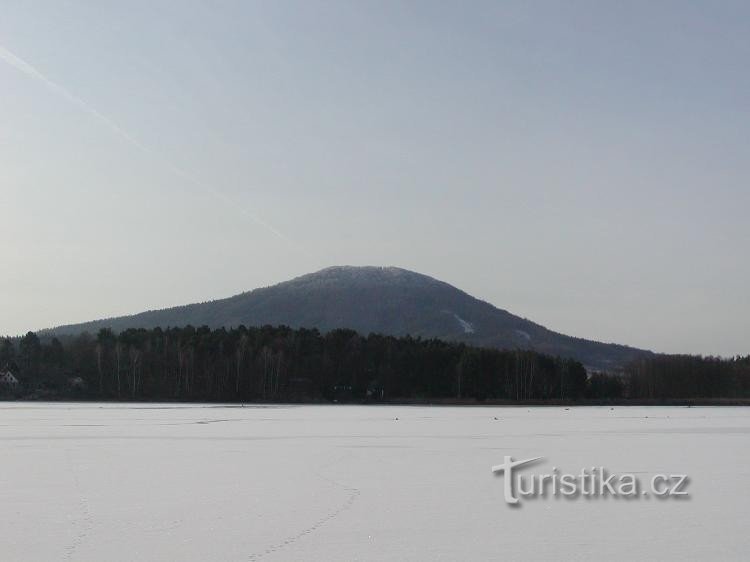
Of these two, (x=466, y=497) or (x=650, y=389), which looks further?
(x=650, y=389)

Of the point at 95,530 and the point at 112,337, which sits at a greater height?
the point at 112,337

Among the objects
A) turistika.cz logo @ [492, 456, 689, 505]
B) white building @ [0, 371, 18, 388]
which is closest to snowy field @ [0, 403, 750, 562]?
turistika.cz logo @ [492, 456, 689, 505]

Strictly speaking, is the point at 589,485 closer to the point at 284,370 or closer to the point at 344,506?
the point at 344,506

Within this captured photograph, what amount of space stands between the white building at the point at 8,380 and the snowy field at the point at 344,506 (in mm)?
91205

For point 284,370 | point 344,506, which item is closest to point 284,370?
point 284,370

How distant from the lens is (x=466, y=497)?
660 inches

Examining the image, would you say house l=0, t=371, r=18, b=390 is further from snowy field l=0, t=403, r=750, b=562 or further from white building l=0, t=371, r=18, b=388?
snowy field l=0, t=403, r=750, b=562

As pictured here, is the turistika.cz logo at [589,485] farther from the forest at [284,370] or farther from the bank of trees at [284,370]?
the bank of trees at [284,370]

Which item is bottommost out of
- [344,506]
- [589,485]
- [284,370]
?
[344,506]

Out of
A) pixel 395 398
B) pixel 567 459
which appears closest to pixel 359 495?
pixel 567 459

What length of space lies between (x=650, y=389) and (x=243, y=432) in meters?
106

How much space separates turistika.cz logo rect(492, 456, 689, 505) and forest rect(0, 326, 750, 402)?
91.3 meters

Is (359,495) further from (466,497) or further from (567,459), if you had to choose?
(567,459)

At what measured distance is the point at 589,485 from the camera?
1834cm
